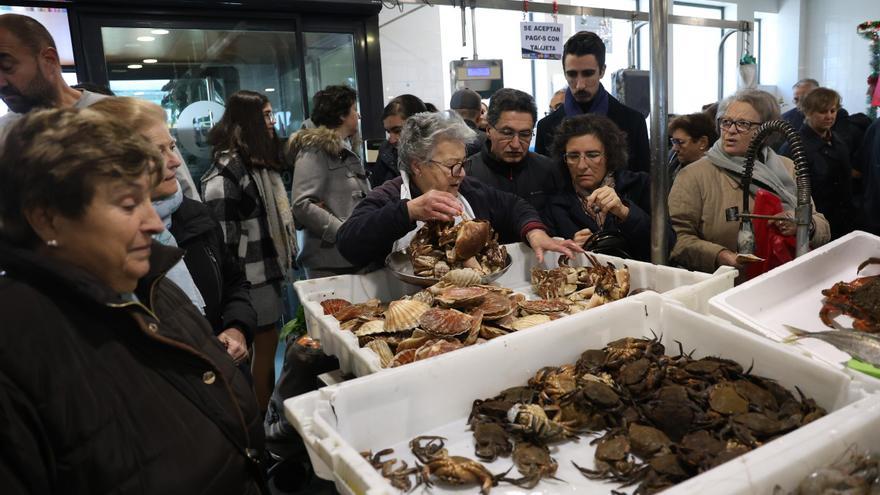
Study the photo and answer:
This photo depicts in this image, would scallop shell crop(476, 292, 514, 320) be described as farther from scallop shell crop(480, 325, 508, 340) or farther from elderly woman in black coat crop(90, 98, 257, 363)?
elderly woman in black coat crop(90, 98, 257, 363)

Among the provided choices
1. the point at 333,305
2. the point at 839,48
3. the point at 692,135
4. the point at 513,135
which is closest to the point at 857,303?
the point at 333,305

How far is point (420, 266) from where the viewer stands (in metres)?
1.55

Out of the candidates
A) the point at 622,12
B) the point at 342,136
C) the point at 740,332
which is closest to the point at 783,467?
the point at 740,332

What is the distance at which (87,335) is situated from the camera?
2.64ft

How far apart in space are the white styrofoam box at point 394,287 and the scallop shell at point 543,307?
0.24 metres

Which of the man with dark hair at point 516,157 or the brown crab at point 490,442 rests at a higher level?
the man with dark hair at point 516,157

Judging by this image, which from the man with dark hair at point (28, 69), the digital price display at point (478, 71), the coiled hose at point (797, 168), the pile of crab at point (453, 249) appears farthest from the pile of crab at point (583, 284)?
the digital price display at point (478, 71)

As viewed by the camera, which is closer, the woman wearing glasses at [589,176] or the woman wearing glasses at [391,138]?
the woman wearing glasses at [589,176]

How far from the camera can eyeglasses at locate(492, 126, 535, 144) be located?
2307 mm

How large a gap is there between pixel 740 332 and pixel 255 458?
2.88 ft

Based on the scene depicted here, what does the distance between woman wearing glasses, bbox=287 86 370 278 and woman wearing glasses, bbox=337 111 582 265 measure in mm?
994

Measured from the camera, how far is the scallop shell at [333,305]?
144 centimetres

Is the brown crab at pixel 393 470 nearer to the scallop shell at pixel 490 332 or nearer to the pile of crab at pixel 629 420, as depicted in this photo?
the pile of crab at pixel 629 420

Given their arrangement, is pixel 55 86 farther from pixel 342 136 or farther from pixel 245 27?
pixel 245 27
